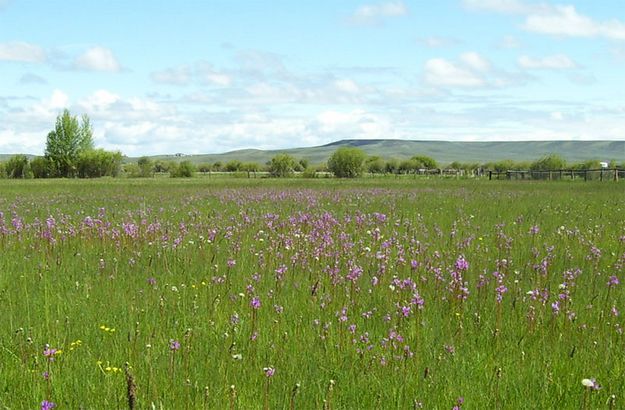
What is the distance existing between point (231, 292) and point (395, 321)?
200 centimetres

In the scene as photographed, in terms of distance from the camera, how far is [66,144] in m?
95.9

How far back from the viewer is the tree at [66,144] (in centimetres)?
9294

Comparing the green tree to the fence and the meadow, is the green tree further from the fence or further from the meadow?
the meadow

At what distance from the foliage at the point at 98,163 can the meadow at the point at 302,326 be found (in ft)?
271

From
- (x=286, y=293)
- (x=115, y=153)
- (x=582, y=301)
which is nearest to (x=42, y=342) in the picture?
(x=286, y=293)

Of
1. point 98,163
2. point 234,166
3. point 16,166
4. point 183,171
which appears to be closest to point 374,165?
point 234,166

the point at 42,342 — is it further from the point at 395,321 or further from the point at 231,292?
the point at 395,321

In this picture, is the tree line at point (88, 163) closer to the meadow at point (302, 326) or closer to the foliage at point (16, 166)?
the foliage at point (16, 166)

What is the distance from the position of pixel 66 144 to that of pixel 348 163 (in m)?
45.0

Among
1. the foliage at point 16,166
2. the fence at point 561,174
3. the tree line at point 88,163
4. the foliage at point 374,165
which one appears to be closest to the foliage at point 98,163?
the tree line at point 88,163

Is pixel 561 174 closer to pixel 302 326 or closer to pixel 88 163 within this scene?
pixel 302 326

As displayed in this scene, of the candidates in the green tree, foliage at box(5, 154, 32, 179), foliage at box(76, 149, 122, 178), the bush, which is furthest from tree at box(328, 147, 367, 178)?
foliage at box(5, 154, 32, 179)

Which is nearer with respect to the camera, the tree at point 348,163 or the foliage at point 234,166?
the tree at point 348,163

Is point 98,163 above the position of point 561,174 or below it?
above
